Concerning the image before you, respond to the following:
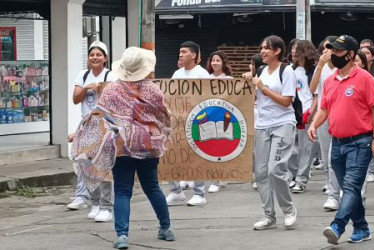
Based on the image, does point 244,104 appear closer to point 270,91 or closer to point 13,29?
point 270,91

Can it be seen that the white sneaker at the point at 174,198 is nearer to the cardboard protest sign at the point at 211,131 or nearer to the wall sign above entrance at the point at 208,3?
the cardboard protest sign at the point at 211,131

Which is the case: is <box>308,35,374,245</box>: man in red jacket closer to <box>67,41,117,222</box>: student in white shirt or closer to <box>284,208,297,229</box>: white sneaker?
<box>284,208,297,229</box>: white sneaker

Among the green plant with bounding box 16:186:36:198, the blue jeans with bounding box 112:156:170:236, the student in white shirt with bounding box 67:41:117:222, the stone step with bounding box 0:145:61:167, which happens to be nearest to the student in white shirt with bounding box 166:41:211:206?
the student in white shirt with bounding box 67:41:117:222

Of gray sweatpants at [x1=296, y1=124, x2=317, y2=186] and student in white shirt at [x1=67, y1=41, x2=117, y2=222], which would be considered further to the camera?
gray sweatpants at [x1=296, y1=124, x2=317, y2=186]

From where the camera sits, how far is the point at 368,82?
8.09 meters

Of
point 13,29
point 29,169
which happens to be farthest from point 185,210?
point 13,29

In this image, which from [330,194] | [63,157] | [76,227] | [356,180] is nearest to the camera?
[356,180]

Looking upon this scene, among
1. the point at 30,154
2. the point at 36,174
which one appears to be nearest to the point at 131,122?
the point at 36,174

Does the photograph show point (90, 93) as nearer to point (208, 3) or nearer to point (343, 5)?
point (208, 3)

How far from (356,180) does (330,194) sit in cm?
225

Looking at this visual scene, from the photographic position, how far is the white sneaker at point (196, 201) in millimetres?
10805

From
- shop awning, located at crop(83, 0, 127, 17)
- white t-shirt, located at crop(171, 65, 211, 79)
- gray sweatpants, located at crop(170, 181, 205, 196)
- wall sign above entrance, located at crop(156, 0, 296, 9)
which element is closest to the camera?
gray sweatpants, located at crop(170, 181, 205, 196)

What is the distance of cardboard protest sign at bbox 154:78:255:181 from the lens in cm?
978

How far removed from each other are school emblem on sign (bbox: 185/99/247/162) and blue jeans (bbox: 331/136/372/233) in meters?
1.74
